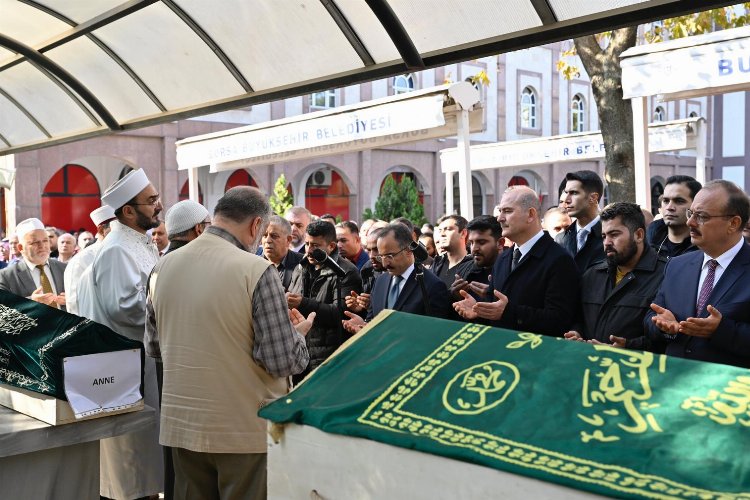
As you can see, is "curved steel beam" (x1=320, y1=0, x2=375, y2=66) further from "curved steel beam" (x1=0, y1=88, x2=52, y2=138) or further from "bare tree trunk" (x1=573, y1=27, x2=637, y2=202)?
"bare tree trunk" (x1=573, y1=27, x2=637, y2=202)

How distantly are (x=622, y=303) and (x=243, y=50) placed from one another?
132 inches

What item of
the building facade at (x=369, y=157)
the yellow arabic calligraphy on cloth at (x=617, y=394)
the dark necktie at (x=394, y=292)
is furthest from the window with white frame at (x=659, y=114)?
the yellow arabic calligraphy on cloth at (x=617, y=394)

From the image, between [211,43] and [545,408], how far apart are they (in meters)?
4.59

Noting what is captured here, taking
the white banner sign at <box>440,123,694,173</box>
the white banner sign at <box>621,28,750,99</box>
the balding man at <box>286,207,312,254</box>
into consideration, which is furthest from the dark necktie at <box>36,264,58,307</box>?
the white banner sign at <box>440,123,694,173</box>

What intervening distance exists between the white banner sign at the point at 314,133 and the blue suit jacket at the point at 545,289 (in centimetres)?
361

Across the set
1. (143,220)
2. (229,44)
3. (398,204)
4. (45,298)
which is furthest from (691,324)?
(398,204)

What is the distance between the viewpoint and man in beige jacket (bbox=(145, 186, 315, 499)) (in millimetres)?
3486

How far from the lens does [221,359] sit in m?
3.51

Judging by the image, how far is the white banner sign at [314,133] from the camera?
8273mm

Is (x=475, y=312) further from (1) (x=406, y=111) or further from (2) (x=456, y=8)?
(1) (x=406, y=111)

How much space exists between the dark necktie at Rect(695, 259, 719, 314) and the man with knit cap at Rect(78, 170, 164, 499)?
322 cm

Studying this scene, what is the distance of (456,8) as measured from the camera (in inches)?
184

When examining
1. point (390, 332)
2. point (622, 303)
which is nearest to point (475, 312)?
point (622, 303)

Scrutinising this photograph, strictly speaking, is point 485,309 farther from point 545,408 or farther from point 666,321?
point 545,408
